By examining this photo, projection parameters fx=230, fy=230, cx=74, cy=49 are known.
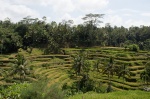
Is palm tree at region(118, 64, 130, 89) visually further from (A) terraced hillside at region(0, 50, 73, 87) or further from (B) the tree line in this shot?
(B) the tree line

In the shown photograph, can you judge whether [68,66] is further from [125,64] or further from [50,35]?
[50,35]

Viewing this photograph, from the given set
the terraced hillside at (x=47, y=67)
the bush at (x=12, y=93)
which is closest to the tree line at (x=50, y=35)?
the terraced hillside at (x=47, y=67)

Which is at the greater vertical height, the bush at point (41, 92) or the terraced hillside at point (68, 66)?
the bush at point (41, 92)

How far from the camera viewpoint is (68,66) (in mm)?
64375

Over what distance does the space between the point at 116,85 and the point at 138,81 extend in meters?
6.89

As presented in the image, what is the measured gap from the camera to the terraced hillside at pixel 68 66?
52656 millimetres

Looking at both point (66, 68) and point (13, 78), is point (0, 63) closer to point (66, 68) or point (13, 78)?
point (13, 78)

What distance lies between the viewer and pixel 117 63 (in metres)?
63.7

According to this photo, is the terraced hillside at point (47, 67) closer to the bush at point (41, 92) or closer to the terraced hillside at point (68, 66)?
the terraced hillside at point (68, 66)

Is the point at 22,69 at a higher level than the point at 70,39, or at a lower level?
lower

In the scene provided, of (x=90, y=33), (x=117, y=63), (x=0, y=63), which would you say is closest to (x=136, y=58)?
(x=117, y=63)

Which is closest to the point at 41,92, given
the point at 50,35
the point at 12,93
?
the point at 12,93

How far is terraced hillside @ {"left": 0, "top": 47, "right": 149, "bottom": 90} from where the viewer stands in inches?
2073

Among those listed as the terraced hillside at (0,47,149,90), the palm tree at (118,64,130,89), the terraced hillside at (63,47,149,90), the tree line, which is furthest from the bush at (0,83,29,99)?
the tree line
